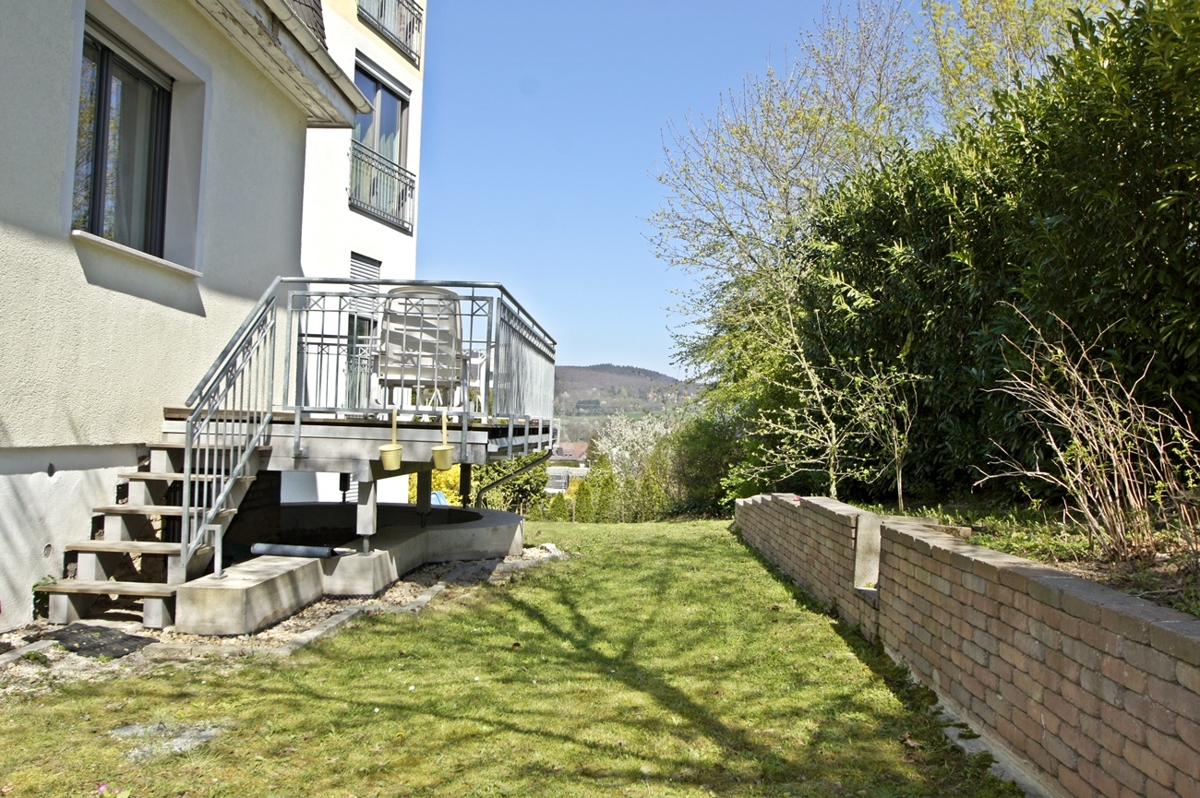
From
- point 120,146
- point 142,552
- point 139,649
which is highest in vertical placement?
point 120,146

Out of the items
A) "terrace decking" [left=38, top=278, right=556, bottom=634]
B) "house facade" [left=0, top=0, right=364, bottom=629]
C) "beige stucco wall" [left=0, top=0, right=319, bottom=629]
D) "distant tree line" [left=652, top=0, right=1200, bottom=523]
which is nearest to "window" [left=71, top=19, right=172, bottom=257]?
"house facade" [left=0, top=0, right=364, bottom=629]

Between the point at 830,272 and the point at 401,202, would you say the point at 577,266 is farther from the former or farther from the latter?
the point at 830,272

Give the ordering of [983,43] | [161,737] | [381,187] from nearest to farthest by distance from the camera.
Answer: [161,737], [381,187], [983,43]

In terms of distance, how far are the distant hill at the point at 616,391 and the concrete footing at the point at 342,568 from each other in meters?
12.2

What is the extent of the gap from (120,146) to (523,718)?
5.27 meters

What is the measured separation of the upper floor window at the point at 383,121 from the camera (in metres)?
14.3

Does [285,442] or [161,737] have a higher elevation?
[285,442]

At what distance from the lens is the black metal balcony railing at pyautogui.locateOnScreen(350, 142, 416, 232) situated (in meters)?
13.8

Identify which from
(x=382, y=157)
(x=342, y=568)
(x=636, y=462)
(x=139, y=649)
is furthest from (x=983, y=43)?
(x=636, y=462)

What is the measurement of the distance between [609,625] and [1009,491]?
408cm

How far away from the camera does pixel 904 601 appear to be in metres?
5.52

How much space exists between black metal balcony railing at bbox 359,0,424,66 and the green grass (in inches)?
437

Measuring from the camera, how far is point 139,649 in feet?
16.8

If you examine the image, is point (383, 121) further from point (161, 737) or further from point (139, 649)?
point (161, 737)
